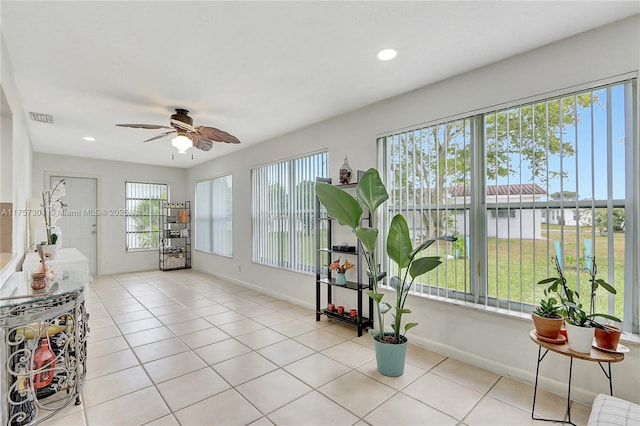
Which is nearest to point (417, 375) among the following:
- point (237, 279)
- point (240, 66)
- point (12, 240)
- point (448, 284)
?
point (448, 284)

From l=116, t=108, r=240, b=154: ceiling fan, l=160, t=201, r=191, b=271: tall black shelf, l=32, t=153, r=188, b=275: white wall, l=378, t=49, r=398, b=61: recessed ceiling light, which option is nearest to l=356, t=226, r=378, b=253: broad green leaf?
l=378, t=49, r=398, b=61: recessed ceiling light

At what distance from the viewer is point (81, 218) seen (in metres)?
6.54

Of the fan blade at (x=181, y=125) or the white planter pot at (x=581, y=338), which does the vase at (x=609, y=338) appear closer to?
the white planter pot at (x=581, y=338)

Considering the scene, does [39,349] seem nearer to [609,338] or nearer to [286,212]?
[286,212]

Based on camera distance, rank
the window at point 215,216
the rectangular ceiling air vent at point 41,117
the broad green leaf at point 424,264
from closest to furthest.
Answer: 1. the broad green leaf at point 424,264
2. the rectangular ceiling air vent at point 41,117
3. the window at point 215,216

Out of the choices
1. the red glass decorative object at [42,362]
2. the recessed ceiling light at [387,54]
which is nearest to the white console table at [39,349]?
the red glass decorative object at [42,362]

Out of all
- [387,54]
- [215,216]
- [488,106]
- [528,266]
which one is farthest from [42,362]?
[215,216]

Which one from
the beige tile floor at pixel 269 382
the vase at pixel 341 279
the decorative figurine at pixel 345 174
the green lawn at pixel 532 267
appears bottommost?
the beige tile floor at pixel 269 382

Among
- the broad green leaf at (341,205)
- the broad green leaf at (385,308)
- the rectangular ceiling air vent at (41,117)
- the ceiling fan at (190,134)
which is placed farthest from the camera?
the rectangular ceiling air vent at (41,117)

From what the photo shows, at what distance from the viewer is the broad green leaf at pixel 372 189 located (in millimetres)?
2686

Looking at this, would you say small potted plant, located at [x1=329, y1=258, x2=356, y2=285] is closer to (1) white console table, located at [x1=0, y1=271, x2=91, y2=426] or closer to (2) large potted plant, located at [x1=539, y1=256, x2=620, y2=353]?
(2) large potted plant, located at [x1=539, y1=256, x2=620, y2=353]

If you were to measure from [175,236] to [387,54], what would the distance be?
6.84m

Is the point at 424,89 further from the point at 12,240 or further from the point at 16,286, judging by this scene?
the point at 12,240

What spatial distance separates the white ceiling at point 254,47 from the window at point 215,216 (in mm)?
2912
